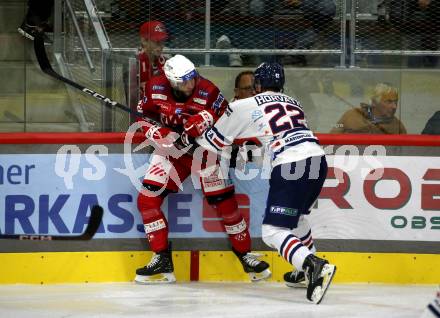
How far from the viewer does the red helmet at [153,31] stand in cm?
638

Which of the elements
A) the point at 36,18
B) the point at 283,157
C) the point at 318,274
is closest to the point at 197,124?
the point at 283,157

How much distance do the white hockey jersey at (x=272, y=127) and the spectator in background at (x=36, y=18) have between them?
1.49 m

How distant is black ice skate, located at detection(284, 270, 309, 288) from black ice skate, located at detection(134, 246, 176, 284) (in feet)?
2.15

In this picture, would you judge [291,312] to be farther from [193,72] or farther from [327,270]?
[193,72]

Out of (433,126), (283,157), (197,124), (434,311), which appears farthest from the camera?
(433,126)

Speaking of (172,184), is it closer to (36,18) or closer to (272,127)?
(272,127)

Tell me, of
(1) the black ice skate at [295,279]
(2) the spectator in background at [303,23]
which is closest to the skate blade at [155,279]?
(1) the black ice skate at [295,279]

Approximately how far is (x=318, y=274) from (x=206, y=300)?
63 cm

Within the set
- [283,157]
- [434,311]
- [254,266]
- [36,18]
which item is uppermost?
[36,18]

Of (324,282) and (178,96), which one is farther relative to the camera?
(178,96)

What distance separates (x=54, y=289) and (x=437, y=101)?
2467mm

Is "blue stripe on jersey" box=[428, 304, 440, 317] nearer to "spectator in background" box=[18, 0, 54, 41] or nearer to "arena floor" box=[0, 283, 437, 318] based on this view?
"arena floor" box=[0, 283, 437, 318]

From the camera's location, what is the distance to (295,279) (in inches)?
230

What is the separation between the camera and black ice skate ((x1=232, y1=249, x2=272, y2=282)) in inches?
233
